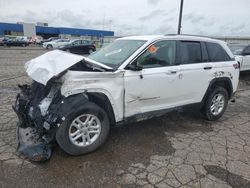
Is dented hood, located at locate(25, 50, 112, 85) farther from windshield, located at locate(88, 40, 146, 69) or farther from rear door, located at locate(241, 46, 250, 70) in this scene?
rear door, located at locate(241, 46, 250, 70)

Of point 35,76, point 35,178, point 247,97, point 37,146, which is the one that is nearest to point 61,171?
point 35,178

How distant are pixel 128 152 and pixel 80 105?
1093 mm

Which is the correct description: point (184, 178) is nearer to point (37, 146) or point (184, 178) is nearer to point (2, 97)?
point (37, 146)

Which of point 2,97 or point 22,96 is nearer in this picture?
point 22,96

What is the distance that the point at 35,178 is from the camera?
9.99 ft

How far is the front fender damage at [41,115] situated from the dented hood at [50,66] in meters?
0.24

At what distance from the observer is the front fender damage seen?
3.28 meters

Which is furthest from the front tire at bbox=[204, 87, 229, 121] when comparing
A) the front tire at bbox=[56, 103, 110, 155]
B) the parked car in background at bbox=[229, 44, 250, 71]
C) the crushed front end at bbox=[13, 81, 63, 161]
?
the parked car in background at bbox=[229, 44, 250, 71]

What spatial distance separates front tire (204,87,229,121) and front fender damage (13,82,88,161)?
2904 millimetres

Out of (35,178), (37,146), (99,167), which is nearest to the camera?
(35,178)

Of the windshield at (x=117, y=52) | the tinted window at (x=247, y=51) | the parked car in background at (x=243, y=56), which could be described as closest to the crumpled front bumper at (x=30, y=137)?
the windshield at (x=117, y=52)

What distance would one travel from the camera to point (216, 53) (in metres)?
5.22

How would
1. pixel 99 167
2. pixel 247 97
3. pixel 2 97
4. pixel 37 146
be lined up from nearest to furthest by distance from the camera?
pixel 99 167
pixel 37 146
pixel 2 97
pixel 247 97

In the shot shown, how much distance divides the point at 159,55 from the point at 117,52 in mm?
750
